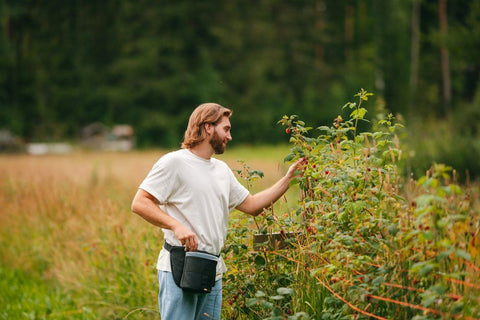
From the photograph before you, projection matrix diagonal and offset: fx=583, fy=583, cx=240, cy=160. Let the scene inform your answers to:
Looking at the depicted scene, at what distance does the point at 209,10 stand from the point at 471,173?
3462cm

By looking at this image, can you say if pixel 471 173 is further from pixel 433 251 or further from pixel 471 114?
pixel 433 251

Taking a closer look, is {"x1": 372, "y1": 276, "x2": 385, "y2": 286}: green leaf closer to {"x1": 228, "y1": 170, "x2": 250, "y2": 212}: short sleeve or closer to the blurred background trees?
{"x1": 228, "y1": 170, "x2": 250, "y2": 212}: short sleeve

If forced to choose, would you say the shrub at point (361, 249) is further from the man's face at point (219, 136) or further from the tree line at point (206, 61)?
the tree line at point (206, 61)

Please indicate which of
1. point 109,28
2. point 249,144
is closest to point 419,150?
point 249,144

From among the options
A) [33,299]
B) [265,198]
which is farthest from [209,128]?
[33,299]

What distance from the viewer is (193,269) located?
3406 millimetres

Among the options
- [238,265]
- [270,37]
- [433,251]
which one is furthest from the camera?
[270,37]

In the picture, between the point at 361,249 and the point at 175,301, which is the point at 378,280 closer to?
the point at 361,249

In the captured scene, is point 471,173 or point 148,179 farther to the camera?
point 471,173

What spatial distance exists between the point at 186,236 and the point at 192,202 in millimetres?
273

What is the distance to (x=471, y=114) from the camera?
20.8 m

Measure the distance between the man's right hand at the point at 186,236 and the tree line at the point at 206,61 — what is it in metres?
32.3

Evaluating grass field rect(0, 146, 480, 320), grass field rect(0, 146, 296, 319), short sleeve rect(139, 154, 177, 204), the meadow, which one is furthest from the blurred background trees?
short sleeve rect(139, 154, 177, 204)

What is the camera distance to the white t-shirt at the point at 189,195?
11.6ft
